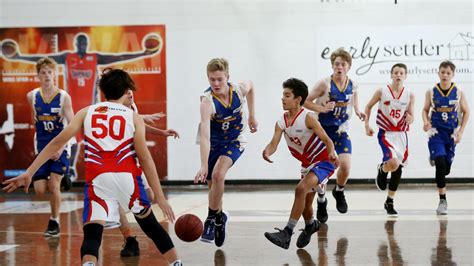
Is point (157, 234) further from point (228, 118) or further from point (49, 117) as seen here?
point (49, 117)

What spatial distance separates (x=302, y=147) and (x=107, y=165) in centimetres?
264

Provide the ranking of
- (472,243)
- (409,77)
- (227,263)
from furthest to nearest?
(409,77) → (472,243) → (227,263)

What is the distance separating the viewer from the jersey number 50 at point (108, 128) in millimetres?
4738

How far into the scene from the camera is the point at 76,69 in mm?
14008

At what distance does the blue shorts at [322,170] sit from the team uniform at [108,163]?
2369 millimetres

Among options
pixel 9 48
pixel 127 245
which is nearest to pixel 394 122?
pixel 127 245

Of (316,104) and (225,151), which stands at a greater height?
(316,104)

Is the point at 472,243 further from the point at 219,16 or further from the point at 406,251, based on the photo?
the point at 219,16

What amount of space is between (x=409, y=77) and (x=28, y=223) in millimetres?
7669

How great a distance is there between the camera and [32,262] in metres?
6.42

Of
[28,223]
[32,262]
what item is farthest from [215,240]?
[28,223]

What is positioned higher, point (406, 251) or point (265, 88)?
point (265, 88)

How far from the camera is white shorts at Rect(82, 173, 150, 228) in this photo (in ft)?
15.5

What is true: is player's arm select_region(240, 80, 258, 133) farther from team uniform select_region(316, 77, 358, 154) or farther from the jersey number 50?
the jersey number 50
